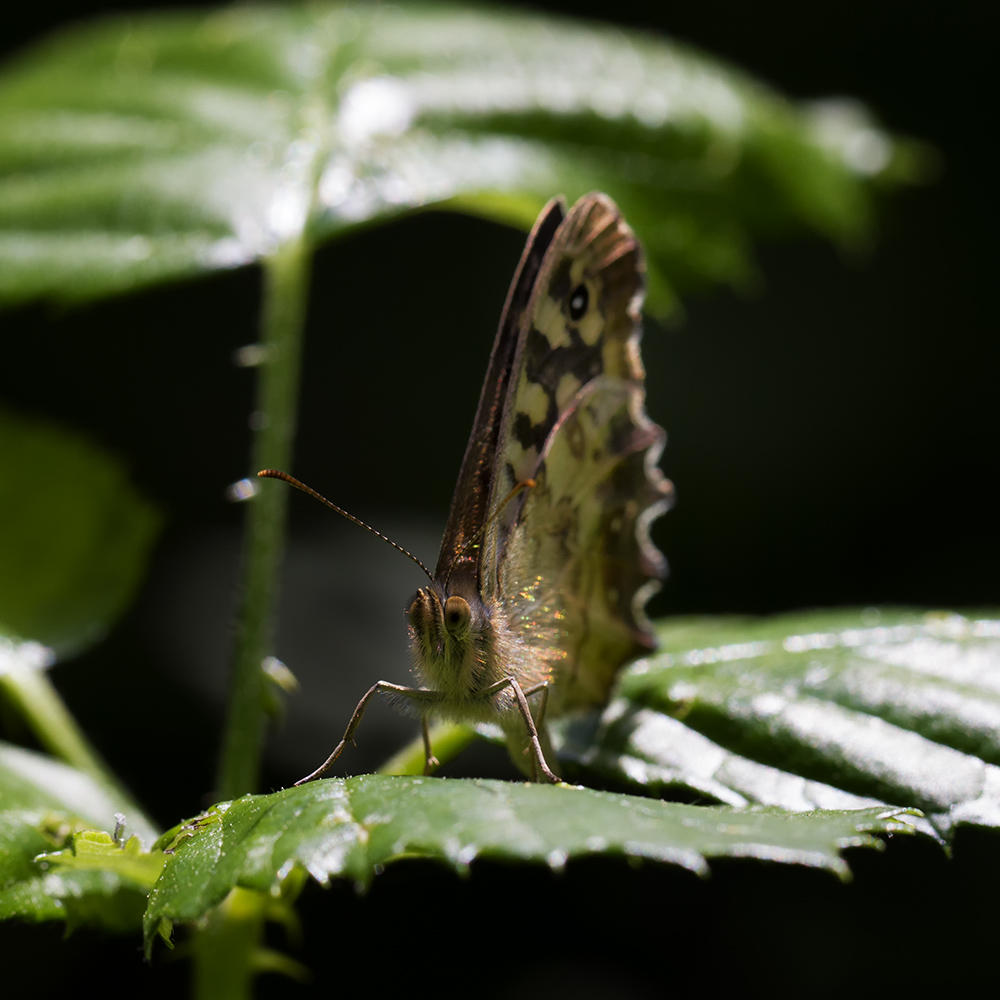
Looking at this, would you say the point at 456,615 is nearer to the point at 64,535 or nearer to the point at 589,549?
the point at 589,549

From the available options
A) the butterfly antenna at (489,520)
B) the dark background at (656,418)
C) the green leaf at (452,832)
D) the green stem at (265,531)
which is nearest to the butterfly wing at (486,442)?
the butterfly antenna at (489,520)

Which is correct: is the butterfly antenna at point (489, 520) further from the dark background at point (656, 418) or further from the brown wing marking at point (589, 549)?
the dark background at point (656, 418)

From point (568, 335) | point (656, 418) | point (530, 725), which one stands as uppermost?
point (568, 335)

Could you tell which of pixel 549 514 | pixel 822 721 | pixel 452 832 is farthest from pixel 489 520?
pixel 452 832

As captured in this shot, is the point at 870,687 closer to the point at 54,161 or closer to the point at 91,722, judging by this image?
the point at 54,161

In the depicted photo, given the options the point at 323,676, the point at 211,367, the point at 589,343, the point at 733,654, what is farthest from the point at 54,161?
the point at 211,367

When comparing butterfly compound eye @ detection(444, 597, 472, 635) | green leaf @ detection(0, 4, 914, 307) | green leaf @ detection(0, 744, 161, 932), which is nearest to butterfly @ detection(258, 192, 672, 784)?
butterfly compound eye @ detection(444, 597, 472, 635)

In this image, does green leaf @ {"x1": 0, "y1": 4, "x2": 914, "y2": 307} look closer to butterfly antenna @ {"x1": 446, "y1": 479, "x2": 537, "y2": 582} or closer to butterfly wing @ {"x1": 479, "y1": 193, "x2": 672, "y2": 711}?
butterfly wing @ {"x1": 479, "y1": 193, "x2": 672, "y2": 711}
